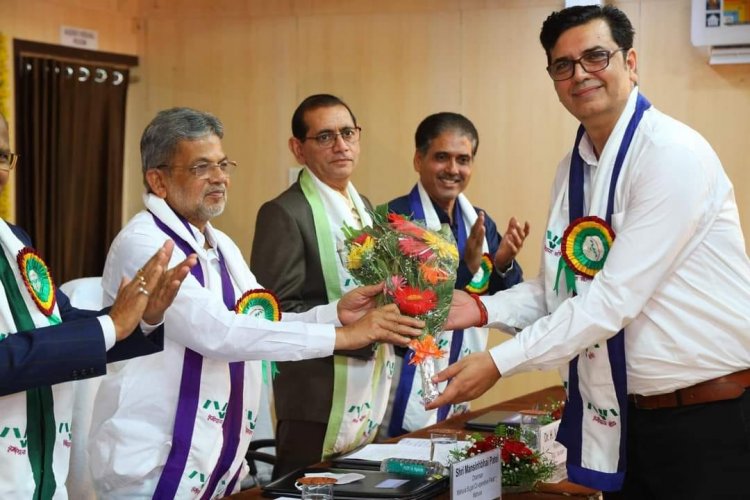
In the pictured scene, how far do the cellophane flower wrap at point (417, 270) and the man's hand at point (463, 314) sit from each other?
9cm

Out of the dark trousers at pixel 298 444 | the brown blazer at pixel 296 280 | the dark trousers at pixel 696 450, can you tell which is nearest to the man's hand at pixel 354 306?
the brown blazer at pixel 296 280

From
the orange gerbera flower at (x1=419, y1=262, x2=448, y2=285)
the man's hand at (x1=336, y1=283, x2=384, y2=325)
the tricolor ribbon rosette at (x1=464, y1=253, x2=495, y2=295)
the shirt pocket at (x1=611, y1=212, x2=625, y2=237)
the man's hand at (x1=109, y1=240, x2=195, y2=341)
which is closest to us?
the man's hand at (x1=109, y1=240, x2=195, y2=341)

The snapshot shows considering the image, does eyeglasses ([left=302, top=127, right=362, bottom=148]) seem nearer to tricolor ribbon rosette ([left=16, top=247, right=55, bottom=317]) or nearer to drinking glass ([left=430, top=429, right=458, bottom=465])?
drinking glass ([left=430, top=429, right=458, bottom=465])

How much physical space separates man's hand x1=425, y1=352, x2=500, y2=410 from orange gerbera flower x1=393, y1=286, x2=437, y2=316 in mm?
211

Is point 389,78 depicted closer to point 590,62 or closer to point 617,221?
point 590,62

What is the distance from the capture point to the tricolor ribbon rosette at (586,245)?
2537mm

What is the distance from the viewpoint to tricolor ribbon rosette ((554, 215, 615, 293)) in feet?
8.32

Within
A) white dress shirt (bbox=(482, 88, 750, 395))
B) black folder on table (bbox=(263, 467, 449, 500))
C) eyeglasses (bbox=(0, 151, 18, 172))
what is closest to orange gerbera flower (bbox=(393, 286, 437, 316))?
white dress shirt (bbox=(482, 88, 750, 395))

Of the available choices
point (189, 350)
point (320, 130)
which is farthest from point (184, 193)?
point (320, 130)

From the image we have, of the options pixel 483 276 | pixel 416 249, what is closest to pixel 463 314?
pixel 416 249

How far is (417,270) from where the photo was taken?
2695 mm

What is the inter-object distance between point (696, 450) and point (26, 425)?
154 centimetres

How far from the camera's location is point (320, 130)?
396 centimetres

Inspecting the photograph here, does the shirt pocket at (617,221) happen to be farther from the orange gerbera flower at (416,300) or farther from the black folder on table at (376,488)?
the black folder on table at (376,488)
